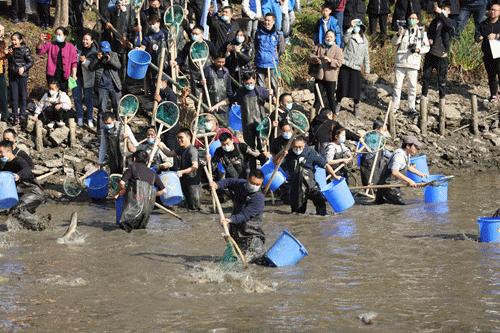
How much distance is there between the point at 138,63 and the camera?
1938cm

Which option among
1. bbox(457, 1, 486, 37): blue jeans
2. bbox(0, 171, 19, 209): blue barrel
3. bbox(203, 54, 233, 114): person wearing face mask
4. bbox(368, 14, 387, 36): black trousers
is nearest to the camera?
bbox(0, 171, 19, 209): blue barrel

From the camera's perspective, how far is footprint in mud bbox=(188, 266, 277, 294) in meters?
13.5

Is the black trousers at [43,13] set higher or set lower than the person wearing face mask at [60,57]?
higher

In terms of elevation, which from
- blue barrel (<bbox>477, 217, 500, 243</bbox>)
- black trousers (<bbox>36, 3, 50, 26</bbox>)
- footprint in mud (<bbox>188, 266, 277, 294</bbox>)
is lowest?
footprint in mud (<bbox>188, 266, 277, 294</bbox>)

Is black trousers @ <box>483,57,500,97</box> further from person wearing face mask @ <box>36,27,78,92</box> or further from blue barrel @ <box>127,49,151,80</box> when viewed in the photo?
person wearing face mask @ <box>36,27,78,92</box>

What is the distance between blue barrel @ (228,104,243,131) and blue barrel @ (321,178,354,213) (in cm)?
261

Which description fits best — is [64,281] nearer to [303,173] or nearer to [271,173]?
[271,173]

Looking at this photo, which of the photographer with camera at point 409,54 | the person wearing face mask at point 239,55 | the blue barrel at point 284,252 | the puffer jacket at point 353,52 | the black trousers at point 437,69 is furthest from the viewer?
the black trousers at point 437,69

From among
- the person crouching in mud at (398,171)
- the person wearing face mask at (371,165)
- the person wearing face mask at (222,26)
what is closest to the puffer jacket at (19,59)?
the person wearing face mask at (222,26)

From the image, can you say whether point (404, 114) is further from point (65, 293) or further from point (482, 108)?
point (65, 293)

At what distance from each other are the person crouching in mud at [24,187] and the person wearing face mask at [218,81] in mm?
4124

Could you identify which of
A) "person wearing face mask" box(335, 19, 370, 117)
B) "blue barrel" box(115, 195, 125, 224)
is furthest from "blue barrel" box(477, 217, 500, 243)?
"person wearing face mask" box(335, 19, 370, 117)

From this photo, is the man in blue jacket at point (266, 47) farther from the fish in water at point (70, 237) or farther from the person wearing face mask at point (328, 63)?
the fish in water at point (70, 237)

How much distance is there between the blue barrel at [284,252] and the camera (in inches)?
562
